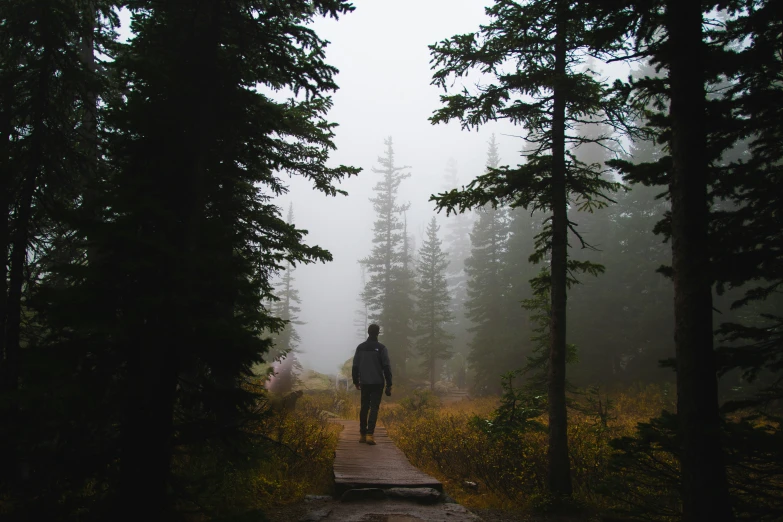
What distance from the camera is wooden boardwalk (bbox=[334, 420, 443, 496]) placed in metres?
6.86

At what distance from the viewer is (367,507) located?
6203 millimetres

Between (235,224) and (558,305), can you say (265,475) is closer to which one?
(235,224)

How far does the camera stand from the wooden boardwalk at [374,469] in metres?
6.86

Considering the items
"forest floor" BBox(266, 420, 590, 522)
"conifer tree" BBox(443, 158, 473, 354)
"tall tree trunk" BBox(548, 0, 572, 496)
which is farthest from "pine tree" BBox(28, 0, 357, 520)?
"conifer tree" BBox(443, 158, 473, 354)

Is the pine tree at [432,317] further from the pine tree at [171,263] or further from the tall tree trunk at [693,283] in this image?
the tall tree trunk at [693,283]

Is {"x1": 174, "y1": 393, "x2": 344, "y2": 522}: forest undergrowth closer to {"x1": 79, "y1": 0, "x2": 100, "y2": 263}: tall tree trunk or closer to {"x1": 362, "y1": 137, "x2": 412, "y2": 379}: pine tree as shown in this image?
{"x1": 79, "y1": 0, "x2": 100, "y2": 263}: tall tree trunk

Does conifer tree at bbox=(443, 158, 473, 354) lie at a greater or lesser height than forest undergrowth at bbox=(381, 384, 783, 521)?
greater

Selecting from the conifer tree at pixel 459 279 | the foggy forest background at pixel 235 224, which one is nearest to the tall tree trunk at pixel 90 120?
the foggy forest background at pixel 235 224

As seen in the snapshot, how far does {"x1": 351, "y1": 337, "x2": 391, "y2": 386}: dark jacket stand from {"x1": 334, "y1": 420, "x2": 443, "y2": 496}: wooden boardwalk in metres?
1.58

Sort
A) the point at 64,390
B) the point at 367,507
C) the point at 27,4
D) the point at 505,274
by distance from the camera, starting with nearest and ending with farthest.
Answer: the point at 64,390, the point at 367,507, the point at 27,4, the point at 505,274

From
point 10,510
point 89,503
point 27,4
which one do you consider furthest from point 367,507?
point 27,4

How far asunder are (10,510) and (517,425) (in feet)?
30.7

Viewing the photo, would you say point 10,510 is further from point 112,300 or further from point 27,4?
point 27,4

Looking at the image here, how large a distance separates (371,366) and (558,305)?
15.9 feet
